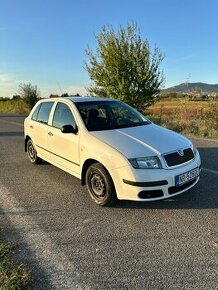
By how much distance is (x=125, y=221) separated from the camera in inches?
168

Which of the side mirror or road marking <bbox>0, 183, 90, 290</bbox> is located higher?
the side mirror

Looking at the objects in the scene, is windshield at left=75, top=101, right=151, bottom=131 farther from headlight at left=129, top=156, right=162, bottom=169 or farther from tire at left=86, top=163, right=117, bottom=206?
headlight at left=129, top=156, right=162, bottom=169

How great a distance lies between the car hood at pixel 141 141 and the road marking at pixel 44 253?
1.54 m

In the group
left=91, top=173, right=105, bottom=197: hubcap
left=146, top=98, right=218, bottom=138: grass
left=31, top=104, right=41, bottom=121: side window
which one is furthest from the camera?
left=146, top=98, right=218, bottom=138: grass

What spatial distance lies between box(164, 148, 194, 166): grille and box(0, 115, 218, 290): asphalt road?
0.66m

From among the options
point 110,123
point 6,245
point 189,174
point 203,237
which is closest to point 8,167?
point 110,123

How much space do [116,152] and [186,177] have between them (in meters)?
1.08

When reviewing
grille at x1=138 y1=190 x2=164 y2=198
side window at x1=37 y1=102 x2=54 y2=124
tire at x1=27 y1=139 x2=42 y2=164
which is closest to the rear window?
side window at x1=37 y1=102 x2=54 y2=124

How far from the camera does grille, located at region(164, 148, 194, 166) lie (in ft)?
14.6

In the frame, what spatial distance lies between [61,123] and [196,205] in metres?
2.79

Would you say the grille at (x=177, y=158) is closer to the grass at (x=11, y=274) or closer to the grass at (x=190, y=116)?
the grass at (x=11, y=274)


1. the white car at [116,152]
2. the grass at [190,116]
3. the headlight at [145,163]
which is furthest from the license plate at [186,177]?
the grass at [190,116]

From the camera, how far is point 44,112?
6766 mm

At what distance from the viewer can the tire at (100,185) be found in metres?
4.60
